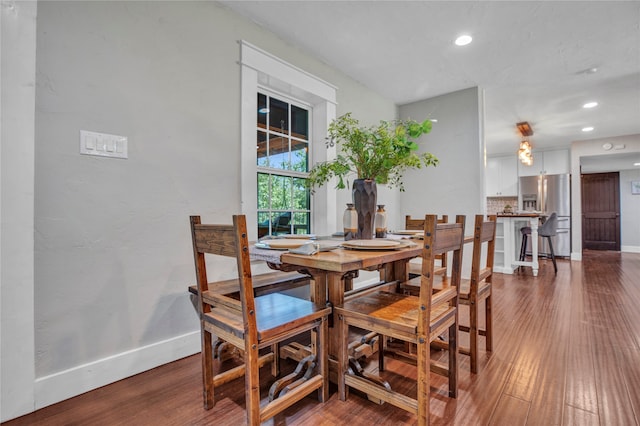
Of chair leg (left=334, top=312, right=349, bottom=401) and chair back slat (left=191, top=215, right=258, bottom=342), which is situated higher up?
chair back slat (left=191, top=215, right=258, bottom=342)

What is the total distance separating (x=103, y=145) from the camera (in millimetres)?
1702

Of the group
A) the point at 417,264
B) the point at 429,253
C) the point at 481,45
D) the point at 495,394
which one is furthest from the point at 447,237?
the point at 481,45

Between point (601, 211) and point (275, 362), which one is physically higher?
point (601, 211)

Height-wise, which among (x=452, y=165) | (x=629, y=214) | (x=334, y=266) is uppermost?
(x=452, y=165)

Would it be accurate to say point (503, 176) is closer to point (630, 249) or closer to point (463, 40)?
point (630, 249)

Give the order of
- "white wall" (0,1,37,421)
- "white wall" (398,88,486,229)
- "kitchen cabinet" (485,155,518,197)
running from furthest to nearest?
1. "kitchen cabinet" (485,155,518,197)
2. "white wall" (398,88,486,229)
3. "white wall" (0,1,37,421)

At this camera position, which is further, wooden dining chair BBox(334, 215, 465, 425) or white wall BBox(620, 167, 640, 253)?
white wall BBox(620, 167, 640, 253)

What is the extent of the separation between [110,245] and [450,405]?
1.94m

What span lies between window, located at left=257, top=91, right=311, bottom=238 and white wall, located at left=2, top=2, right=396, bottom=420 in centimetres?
40

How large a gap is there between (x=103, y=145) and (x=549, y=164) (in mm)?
8218

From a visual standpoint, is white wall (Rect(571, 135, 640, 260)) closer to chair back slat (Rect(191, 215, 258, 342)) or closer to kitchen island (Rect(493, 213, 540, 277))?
kitchen island (Rect(493, 213, 540, 277))

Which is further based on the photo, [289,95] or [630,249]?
[630,249]

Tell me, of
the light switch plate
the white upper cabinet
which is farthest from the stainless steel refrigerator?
the light switch plate

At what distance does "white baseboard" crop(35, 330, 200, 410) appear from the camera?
59.4 inches
